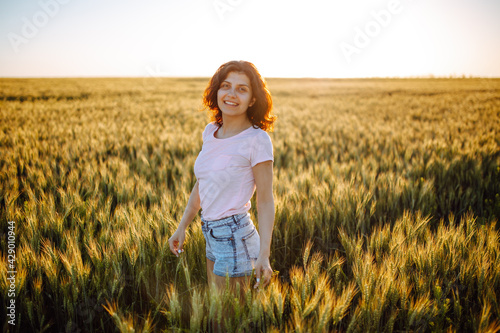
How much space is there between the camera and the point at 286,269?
6.88ft

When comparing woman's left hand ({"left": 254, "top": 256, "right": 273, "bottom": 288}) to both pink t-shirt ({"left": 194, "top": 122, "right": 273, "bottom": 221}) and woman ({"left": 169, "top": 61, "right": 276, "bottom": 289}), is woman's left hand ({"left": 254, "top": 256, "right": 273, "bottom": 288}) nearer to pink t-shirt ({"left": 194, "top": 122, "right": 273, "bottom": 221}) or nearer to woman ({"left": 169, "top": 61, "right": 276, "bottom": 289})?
woman ({"left": 169, "top": 61, "right": 276, "bottom": 289})

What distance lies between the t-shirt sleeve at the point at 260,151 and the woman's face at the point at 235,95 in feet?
0.60

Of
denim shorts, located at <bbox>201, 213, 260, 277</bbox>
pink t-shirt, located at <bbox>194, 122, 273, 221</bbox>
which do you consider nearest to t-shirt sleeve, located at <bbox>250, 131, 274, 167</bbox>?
pink t-shirt, located at <bbox>194, 122, 273, 221</bbox>

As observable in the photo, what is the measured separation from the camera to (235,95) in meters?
1.42

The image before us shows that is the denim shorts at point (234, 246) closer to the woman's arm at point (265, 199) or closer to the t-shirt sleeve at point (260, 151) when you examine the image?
the woman's arm at point (265, 199)

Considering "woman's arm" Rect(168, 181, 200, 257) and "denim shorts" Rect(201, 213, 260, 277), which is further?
"woman's arm" Rect(168, 181, 200, 257)

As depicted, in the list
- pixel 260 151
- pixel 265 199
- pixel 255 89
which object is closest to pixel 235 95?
pixel 255 89

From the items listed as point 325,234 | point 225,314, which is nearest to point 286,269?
point 325,234

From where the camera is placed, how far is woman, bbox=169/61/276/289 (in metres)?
1.36

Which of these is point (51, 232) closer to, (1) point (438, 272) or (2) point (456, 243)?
(1) point (438, 272)

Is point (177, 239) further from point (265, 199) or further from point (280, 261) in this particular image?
point (280, 261)

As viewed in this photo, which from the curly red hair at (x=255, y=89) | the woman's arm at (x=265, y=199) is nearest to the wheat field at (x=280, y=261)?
the woman's arm at (x=265, y=199)

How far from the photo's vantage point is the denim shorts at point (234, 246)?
1.38 metres

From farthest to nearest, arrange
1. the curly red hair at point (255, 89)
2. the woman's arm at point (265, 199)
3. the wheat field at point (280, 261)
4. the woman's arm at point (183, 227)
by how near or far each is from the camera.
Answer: the woman's arm at point (183, 227), the curly red hair at point (255, 89), the woman's arm at point (265, 199), the wheat field at point (280, 261)
